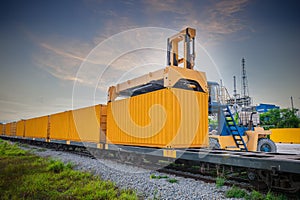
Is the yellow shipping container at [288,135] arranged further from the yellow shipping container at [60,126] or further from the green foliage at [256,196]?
the green foliage at [256,196]

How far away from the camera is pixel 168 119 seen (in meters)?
6.68

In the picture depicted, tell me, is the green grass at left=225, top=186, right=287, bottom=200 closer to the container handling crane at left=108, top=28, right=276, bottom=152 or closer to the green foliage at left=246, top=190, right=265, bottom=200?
the green foliage at left=246, top=190, right=265, bottom=200

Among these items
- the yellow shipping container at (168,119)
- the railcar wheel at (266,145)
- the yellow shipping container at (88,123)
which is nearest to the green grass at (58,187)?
the yellow shipping container at (168,119)

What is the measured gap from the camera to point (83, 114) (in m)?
13.1

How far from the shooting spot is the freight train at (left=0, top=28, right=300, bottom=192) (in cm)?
502

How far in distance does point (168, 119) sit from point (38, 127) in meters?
19.2

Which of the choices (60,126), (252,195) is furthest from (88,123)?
(252,195)

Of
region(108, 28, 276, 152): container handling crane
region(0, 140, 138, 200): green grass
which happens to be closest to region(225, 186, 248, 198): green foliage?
region(0, 140, 138, 200): green grass

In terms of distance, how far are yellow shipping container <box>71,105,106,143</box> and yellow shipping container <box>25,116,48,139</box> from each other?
23.7 ft

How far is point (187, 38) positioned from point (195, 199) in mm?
5608

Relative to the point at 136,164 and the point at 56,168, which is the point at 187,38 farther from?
the point at 56,168

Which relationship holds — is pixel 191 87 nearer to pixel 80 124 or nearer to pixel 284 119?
pixel 80 124

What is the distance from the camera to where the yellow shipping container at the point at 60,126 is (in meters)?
15.1

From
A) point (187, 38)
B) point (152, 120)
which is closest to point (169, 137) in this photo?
point (152, 120)
